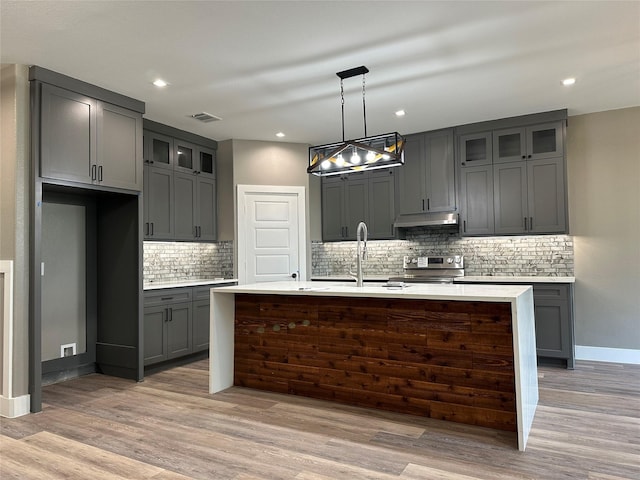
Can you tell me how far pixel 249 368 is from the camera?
13.4ft

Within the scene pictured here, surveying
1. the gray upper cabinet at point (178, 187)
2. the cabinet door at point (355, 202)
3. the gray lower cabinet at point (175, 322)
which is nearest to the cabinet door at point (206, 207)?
the gray upper cabinet at point (178, 187)

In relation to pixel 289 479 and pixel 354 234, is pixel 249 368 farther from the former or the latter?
pixel 354 234

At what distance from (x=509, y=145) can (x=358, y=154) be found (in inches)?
106

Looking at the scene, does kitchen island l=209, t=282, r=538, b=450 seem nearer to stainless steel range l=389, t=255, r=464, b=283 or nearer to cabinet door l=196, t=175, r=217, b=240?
cabinet door l=196, t=175, r=217, b=240

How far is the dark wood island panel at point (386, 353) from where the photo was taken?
303cm

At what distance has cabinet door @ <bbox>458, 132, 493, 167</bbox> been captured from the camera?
548 centimetres

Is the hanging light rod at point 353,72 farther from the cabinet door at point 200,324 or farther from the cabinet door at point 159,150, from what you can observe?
the cabinet door at point 200,324

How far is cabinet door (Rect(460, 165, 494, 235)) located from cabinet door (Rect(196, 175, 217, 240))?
3316 mm

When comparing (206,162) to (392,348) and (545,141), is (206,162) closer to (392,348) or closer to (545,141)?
(392,348)

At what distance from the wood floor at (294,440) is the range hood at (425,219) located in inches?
91.4

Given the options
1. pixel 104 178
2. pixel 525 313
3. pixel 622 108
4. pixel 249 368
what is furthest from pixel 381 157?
pixel 622 108

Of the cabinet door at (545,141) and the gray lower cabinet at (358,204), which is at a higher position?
the cabinet door at (545,141)

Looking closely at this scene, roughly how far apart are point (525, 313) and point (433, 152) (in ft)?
10.5

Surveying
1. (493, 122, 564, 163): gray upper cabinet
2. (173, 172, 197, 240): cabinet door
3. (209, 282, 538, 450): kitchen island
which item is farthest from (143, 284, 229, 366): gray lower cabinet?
(493, 122, 564, 163): gray upper cabinet
